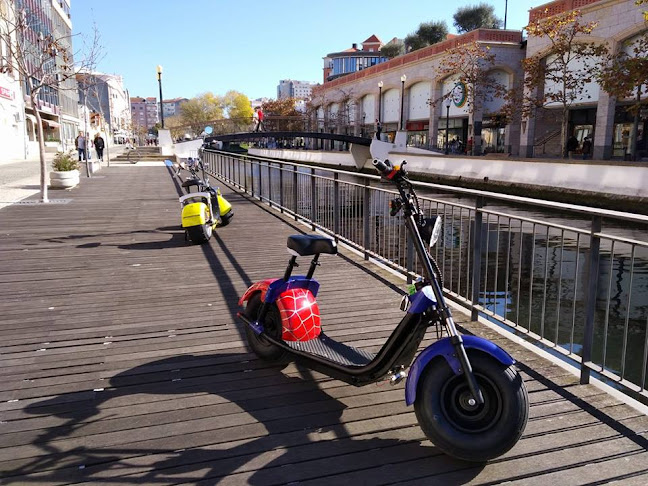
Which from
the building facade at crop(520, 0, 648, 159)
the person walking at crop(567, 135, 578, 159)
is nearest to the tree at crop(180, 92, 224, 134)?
the building facade at crop(520, 0, 648, 159)

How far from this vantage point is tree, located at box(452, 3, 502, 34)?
6859 centimetres

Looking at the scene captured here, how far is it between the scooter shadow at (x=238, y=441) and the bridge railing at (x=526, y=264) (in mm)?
1586

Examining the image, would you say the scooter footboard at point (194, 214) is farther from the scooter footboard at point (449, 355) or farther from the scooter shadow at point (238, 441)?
the scooter footboard at point (449, 355)

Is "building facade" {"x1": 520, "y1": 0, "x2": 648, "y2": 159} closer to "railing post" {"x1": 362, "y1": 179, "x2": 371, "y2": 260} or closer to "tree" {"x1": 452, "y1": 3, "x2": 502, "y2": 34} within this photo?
"railing post" {"x1": 362, "y1": 179, "x2": 371, "y2": 260}

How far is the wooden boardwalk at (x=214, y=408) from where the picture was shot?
2.53 metres

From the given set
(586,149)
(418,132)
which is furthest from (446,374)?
(418,132)

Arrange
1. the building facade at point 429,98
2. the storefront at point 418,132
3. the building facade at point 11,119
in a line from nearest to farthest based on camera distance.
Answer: the building facade at point 11,119, the building facade at point 429,98, the storefront at point 418,132

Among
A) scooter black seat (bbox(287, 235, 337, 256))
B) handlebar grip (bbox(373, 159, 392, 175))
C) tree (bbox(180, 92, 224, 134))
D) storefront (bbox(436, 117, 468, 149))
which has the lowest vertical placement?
scooter black seat (bbox(287, 235, 337, 256))

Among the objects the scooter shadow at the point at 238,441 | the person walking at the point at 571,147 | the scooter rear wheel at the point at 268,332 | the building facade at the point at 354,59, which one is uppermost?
the building facade at the point at 354,59

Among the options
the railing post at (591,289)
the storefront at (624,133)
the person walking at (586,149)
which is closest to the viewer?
the railing post at (591,289)

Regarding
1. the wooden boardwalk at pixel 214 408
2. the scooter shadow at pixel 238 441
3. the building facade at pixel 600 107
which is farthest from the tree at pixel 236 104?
the scooter shadow at pixel 238 441

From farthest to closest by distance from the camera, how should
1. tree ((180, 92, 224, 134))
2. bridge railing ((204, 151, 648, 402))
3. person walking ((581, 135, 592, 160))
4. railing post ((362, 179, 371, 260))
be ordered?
tree ((180, 92, 224, 134)), person walking ((581, 135, 592, 160)), railing post ((362, 179, 371, 260)), bridge railing ((204, 151, 648, 402))

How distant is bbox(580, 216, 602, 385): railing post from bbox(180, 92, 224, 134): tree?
116m

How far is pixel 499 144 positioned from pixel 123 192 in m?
35.4
